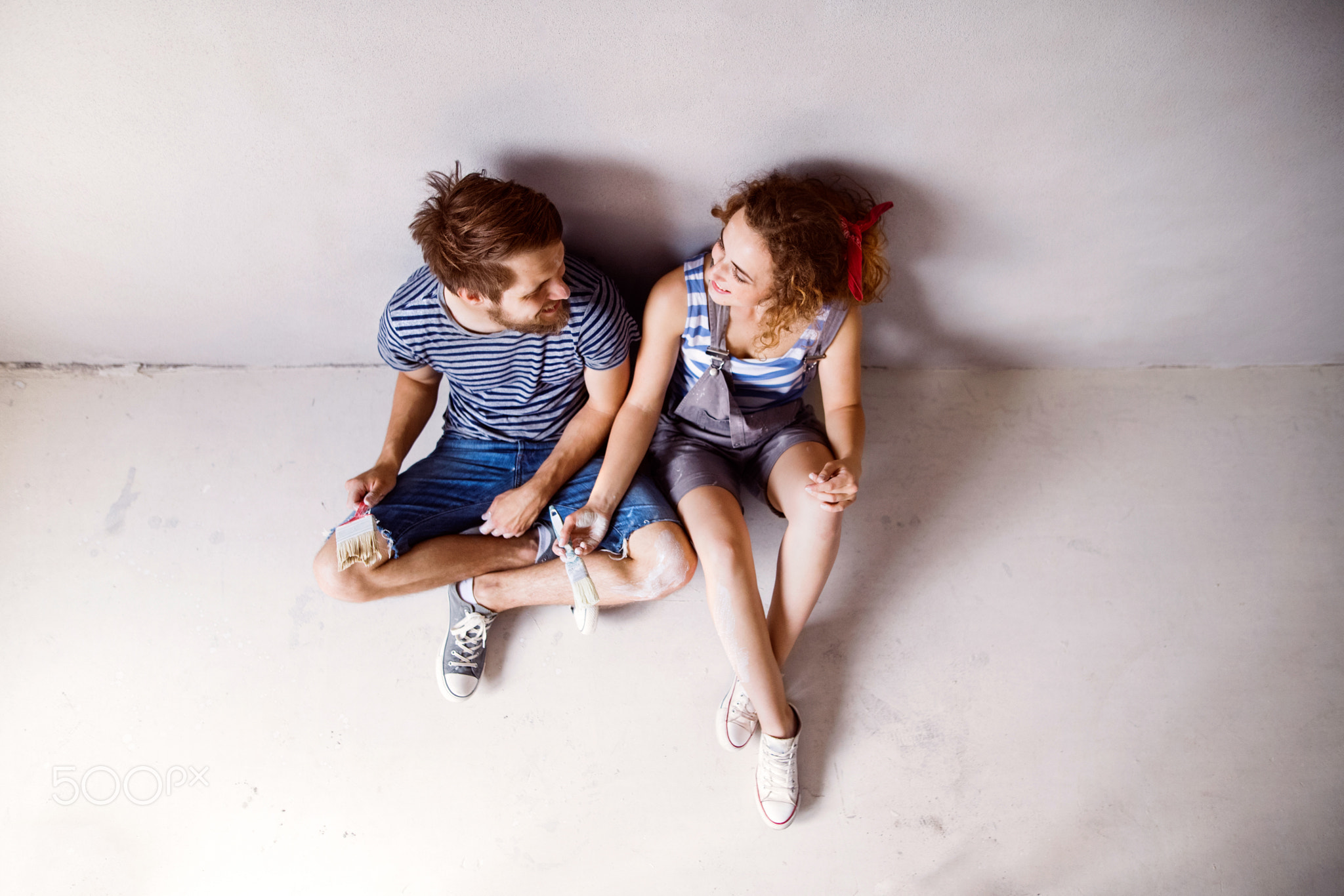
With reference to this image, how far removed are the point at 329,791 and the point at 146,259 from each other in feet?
4.03

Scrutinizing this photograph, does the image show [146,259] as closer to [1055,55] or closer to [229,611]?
[229,611]

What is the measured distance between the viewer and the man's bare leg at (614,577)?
152 centimetres

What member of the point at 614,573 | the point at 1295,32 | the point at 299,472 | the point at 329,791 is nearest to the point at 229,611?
the point at 299,472

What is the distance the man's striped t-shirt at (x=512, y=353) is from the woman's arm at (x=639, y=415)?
68 mm

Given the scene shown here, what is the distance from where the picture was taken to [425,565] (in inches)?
61.9

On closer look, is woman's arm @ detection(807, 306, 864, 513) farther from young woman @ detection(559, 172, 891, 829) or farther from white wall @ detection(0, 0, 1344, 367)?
white wall @ detection(0, 0, 1344, 367)

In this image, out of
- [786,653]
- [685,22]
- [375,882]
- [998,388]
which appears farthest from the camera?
[998,388]

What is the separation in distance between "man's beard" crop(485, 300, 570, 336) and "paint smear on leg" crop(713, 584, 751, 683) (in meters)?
0.61

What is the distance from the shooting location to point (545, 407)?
1.65 metres

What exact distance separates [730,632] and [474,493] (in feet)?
2.08

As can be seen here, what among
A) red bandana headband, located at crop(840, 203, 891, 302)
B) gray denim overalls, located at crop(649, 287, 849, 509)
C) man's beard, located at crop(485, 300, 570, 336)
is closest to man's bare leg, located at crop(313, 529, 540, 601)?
gray denim overalls, located at crop(649, 287, 849, 509)

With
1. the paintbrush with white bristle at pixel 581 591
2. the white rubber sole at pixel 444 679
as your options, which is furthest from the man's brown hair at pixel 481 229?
the white rubber sole at pixel 444 679
